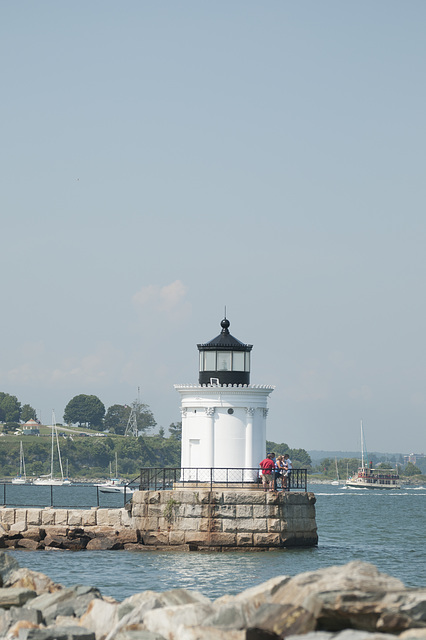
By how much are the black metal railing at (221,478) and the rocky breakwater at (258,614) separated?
11.2 metres

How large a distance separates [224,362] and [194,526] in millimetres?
4767

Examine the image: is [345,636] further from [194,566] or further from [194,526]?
[194,526]

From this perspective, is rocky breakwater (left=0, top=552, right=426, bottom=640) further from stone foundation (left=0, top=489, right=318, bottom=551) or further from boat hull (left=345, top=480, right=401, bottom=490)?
boat hull (left=345, top=480, right=401, bottom=490)

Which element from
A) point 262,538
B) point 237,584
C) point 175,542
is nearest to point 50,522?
point 175,542

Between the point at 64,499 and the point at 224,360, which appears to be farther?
the point at 64,499

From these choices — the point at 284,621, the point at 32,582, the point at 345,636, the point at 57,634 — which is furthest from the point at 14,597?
the point at 345,636

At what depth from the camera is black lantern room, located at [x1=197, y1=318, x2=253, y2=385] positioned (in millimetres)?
28297

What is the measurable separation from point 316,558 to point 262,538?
141cm

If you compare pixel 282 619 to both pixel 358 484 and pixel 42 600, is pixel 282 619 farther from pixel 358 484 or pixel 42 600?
pixel 358 484

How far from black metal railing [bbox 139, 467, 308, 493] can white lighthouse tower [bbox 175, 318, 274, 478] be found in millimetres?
161

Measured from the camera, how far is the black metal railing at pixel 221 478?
2725cm

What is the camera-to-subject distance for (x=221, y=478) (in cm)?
2756

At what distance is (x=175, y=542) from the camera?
26109 mm

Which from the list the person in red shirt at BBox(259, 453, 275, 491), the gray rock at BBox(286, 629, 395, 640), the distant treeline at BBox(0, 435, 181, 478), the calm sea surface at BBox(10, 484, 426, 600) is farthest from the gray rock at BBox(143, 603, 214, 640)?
the distant treeline at BBox(0, 435, 181, 478)
